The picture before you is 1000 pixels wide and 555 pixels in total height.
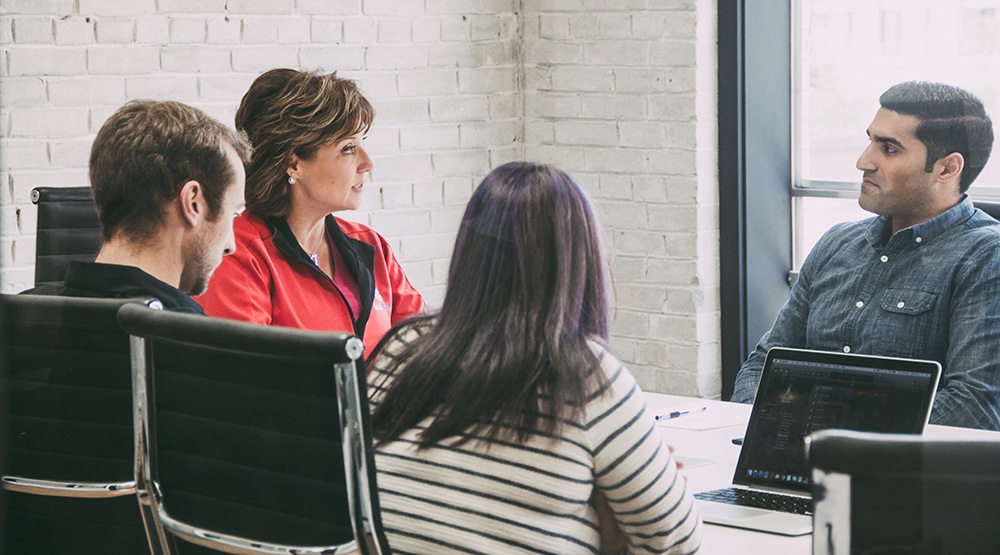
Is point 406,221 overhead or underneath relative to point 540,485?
overhead

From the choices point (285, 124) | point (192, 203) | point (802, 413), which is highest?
point (285, 124)

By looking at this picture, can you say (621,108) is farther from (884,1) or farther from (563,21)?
(884,1)

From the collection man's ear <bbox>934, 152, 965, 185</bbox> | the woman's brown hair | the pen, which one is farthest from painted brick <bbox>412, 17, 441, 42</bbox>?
the pen

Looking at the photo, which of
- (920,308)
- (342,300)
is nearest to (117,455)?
(342,300)

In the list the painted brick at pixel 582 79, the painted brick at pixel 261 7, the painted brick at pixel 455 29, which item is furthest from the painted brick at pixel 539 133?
the painted brick at pixel 261 7

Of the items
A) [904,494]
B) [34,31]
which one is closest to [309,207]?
[34,31]

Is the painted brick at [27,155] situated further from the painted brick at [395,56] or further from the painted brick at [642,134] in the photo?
the painted brick at [642,134]

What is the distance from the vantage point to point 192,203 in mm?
1856

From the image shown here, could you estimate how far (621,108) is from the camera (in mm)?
3736

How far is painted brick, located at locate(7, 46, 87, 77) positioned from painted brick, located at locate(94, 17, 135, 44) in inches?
2.6

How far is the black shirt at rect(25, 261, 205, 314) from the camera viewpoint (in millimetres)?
1699

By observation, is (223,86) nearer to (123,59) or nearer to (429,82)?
(123,59)

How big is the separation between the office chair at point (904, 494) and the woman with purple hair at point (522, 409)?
46 cm

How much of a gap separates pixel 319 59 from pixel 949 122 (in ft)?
5.60
